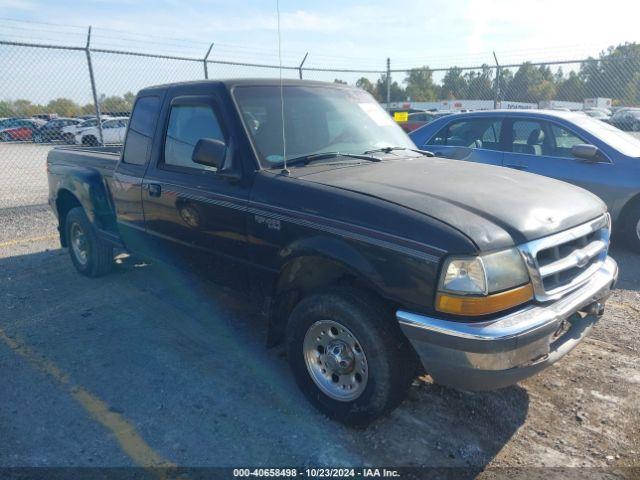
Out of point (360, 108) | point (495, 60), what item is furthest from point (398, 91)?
point (360, 108)

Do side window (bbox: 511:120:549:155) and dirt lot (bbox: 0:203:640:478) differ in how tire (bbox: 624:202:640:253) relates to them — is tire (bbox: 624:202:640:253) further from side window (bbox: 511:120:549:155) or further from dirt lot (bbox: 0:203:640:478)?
dirt lot (bbox: 0:203:640:478)

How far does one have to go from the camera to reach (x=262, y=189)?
3.15 m

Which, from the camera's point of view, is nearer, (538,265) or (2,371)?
(538,265)

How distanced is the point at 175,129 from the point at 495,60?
32.7ft

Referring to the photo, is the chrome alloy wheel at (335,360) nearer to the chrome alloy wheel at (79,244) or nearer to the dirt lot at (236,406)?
the dirt lot at (236,406)

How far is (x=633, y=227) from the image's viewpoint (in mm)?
5957

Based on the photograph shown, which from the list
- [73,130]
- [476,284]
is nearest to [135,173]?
[476,284]

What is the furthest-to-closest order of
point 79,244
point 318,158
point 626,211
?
point 626,211 < point 79,244 < point 318,158

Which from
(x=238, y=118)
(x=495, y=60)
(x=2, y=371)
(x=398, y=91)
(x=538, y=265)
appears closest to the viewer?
(x=538, y=265)

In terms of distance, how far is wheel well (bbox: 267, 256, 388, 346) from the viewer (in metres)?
2.88

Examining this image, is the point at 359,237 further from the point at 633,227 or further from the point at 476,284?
the point at 633,227

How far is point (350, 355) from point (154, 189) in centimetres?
216

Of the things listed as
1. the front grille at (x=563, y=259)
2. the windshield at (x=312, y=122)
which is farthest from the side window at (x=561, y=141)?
the front grille at (x=563, y=259)

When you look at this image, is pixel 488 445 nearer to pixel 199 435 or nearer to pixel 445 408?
pixel 445 408
